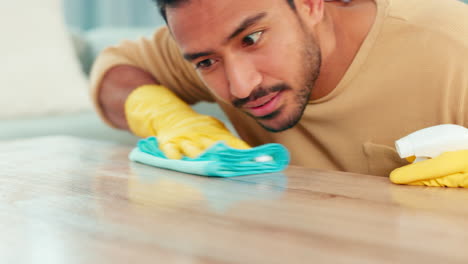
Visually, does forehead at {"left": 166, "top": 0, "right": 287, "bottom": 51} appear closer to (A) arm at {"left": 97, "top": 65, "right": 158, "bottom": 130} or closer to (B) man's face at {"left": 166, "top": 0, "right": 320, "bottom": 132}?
(B) man's face at {"left": 166, "top": 0, "right": 320, "bottom": 132}

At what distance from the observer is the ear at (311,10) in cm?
113

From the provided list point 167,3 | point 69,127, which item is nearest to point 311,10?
point 167,3

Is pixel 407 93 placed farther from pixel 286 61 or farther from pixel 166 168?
pixel 166 168

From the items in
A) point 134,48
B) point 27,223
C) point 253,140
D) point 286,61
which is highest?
point 27,223

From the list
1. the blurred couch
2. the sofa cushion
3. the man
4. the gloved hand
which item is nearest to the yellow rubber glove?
the man

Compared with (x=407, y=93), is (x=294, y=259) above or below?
above

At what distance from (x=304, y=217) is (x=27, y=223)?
0.29m

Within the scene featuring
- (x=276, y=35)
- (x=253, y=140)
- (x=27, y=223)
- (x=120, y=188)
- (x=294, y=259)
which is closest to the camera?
(x=294, y=259)

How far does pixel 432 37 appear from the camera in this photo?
1072 millimetres

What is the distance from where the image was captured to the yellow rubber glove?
102cm

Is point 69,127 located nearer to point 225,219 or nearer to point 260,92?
point 260,92

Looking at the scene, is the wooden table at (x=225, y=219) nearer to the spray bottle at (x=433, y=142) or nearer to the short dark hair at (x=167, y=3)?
the spray bottle at (x=433, y=142)

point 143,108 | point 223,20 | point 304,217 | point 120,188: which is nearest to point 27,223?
point 120,188

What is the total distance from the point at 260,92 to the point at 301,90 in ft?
0.40
